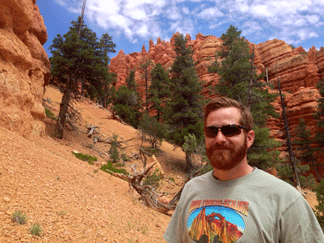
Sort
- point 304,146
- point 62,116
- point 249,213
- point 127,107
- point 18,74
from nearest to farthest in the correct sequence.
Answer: point 249,213
point 18,74
point 62,116
point 304,146
point 127,107

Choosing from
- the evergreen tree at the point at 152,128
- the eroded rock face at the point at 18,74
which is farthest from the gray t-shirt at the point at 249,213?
the evergreen tree at the point at 152,128

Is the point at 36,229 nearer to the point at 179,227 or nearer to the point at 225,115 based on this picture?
the point at 179,227

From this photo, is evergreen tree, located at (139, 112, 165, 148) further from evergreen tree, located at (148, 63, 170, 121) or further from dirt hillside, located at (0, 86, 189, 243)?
dirt hillside, located at (0, 86, 189, 243)

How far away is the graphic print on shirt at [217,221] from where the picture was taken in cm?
123

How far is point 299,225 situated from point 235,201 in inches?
14.3

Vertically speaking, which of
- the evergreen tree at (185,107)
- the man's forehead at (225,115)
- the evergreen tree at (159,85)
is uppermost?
the evergreen tree at (159,85)

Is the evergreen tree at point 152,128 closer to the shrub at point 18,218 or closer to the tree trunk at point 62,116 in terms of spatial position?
the tree trunk at point 62,116

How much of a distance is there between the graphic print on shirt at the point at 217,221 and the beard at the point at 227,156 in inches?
9.6

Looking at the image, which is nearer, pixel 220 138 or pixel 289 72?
pixel 220 138

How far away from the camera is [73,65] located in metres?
14.0

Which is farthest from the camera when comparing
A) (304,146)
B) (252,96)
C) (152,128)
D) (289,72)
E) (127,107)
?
(289,72)

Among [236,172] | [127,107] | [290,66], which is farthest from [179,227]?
[290,66]

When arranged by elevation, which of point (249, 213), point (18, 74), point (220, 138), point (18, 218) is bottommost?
point (18, 218)

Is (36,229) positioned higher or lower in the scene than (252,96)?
lower
